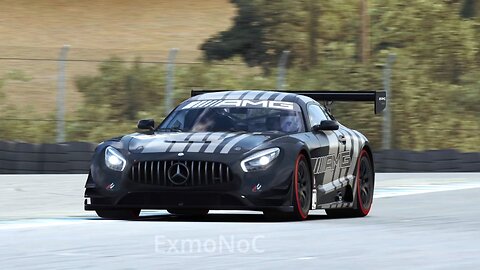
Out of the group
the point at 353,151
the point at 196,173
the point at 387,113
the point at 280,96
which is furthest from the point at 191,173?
the point at 387,113

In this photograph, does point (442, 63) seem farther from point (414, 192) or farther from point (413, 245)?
point (413, 245)

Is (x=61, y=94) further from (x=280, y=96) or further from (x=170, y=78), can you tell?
(x=280, y=96)

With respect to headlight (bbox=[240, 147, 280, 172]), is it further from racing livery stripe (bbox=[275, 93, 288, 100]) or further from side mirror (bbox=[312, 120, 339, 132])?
racing livery stripe (bbox=[275, 93, 288, 100])

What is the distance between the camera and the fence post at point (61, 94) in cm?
2380

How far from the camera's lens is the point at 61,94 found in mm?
23953

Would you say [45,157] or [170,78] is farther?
[170,78]

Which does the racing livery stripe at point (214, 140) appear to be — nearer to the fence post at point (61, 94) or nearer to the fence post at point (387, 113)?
the fence post at point (61, 94)

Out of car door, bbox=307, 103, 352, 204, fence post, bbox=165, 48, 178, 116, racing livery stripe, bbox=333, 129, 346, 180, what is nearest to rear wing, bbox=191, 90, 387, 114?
car door, bbox=307, 103, 352, 204

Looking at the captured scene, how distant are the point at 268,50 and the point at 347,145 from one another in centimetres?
1974

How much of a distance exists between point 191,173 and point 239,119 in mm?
1254

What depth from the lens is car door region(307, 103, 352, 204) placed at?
43.7ft

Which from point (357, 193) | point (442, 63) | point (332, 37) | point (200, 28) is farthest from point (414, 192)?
point (200, 28)

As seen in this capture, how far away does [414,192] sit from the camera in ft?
63.7

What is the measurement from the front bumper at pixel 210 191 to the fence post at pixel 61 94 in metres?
11.4
